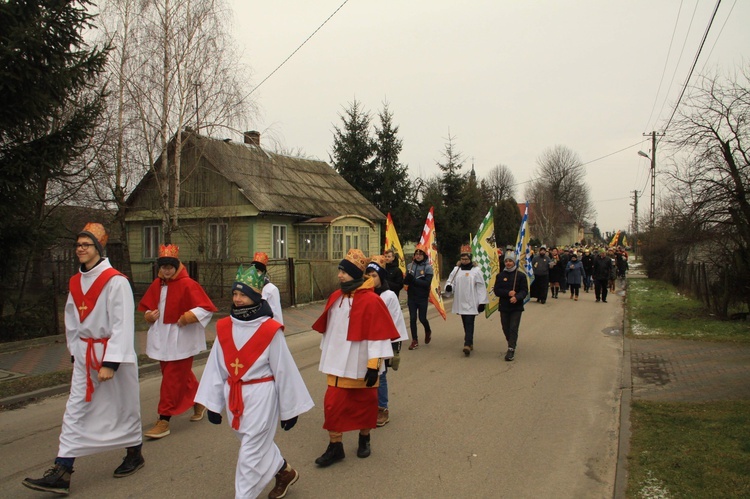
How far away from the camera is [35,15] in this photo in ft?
31.5

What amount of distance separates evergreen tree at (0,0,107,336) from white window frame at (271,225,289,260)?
1216cm

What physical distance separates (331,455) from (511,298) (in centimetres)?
542

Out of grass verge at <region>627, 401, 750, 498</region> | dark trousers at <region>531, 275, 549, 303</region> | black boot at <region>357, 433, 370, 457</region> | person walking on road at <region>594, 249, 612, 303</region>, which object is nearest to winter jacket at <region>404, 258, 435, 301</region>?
grass verge at <region>627, 401, 750, 498</region>

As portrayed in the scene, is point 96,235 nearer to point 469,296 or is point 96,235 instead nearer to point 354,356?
point 354,356

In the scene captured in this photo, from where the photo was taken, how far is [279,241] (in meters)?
23.2

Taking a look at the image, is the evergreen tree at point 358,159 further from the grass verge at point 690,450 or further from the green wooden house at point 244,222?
the grass verge at point 690,450

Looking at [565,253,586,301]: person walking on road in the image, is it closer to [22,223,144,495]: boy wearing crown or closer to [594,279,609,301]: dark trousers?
[594,279,609,301]: dark trousers

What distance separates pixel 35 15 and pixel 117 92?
7.43 m

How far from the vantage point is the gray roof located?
72.0 ft

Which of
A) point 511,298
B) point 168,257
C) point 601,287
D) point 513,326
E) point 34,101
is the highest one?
point 34,101

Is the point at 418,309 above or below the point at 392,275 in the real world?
below

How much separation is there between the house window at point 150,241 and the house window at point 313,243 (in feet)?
21.1

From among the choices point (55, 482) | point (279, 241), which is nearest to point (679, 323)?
point (55, 482)

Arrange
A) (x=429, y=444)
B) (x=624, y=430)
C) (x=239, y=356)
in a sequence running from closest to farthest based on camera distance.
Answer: (x=239, y=356) < (x=429, y=444) < (x=624, y=430)
